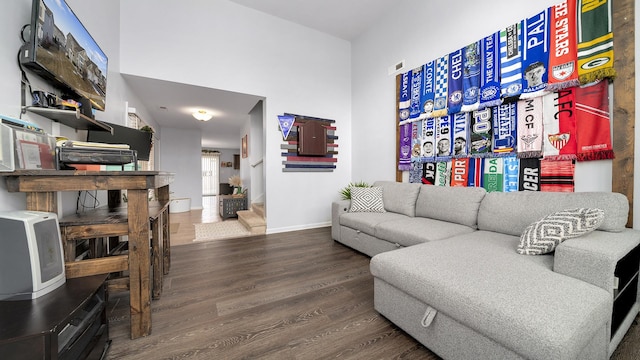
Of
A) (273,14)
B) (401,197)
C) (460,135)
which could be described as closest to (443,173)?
(460,135)

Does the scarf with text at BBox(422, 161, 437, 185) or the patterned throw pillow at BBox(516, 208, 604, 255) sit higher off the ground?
the scarf with text at BBox(422, 161, 437, 185)

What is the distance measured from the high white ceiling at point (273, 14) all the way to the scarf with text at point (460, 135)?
2.12m

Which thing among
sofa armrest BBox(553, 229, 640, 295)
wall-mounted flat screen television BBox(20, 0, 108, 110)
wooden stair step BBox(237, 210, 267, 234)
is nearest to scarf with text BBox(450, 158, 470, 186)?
sofa armrest BBox(553, 229, 640, 295)

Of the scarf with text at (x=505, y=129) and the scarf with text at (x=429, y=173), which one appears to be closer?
the scarf with text at (x=505, y=129)

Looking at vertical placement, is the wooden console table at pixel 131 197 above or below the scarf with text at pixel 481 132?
below

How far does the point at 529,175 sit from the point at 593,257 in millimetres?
1301

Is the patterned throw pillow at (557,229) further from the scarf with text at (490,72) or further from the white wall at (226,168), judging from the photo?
the white wall at (226,168)

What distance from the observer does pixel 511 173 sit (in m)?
2.28

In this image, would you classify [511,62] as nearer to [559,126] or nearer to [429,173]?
[559,126]

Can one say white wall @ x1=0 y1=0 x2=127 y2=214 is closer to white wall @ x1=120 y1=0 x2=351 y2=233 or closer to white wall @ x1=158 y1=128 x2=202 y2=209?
white wall @ x1=120 y1=0 x2=351 y2=233

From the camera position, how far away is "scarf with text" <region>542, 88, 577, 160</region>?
1914mm

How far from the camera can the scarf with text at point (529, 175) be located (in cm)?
211

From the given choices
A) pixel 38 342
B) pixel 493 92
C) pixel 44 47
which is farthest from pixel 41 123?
pixel 493 92

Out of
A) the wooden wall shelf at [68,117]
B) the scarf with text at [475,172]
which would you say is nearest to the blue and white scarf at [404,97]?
the scarf with text at [475,172]
